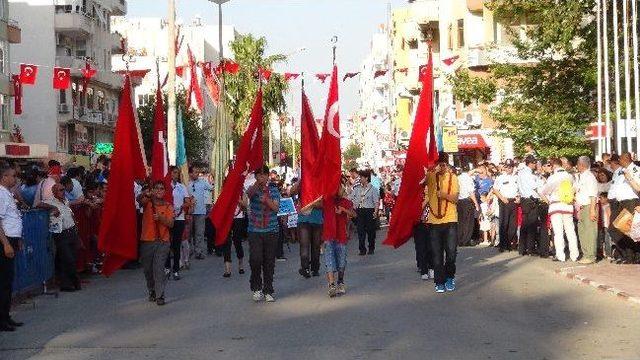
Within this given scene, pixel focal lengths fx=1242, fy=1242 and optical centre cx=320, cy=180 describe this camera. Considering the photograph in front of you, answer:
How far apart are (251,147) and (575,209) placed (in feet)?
25.0

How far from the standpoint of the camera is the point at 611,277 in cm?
1838

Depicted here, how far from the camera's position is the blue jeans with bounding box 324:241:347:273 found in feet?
55.6

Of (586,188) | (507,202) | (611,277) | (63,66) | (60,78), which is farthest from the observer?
(63,66)

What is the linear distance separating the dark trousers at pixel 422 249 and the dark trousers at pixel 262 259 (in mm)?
3161

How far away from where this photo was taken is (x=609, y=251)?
23.0m

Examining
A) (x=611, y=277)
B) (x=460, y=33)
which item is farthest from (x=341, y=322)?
(x=460, y=33)

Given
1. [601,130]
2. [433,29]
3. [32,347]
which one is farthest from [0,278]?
[433,29]

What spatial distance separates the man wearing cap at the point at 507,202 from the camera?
26125mm

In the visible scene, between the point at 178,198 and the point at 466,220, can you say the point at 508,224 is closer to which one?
the point at 466,220

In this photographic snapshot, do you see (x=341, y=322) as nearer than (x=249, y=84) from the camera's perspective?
Yes

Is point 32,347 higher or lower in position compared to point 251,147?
lower

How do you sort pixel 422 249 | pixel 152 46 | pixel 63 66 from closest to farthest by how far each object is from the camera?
1. pixel 422 249
2. pixel 63 66
3. pixel 152 46

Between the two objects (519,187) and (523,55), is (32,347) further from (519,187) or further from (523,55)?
(523,55)

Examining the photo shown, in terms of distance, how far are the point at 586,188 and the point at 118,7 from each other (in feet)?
225
